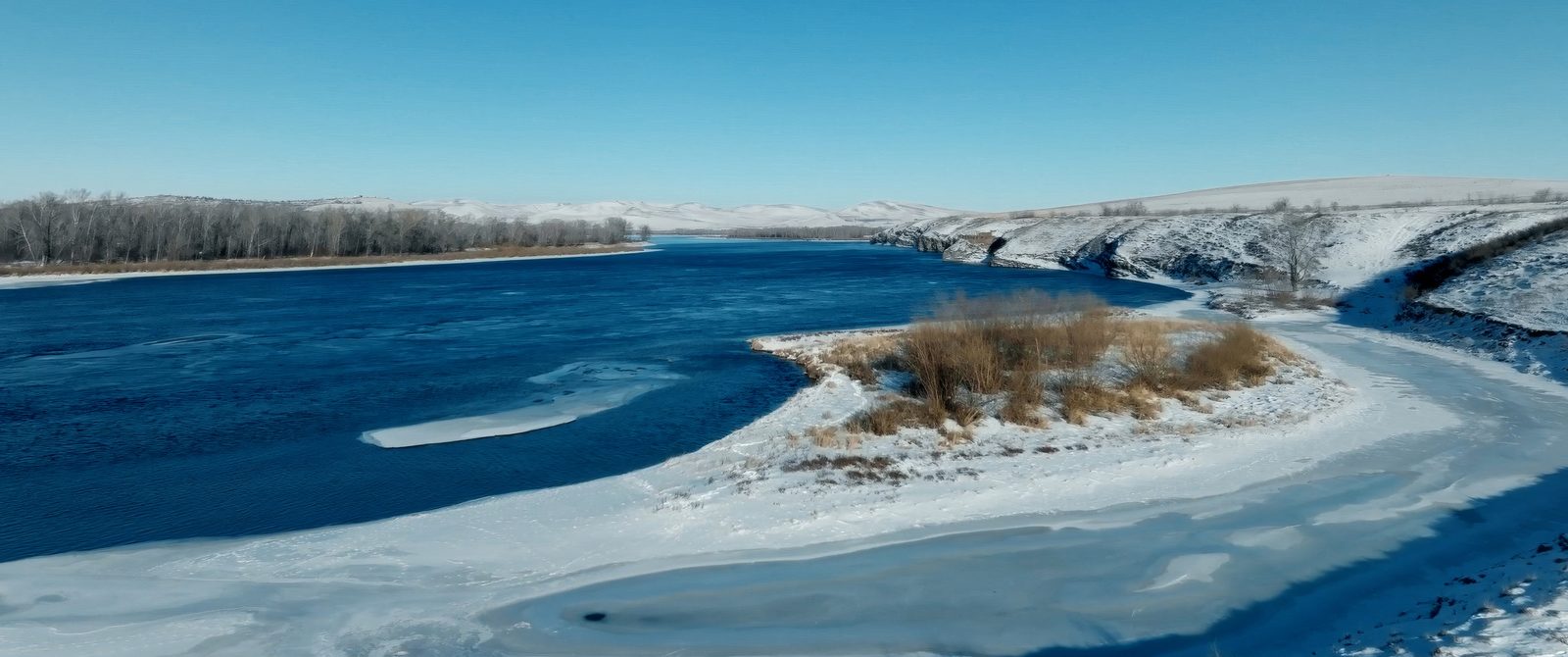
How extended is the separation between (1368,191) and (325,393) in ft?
303

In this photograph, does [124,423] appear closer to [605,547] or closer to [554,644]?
[605,547]

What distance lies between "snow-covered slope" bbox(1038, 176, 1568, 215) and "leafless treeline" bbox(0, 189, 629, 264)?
68305mm

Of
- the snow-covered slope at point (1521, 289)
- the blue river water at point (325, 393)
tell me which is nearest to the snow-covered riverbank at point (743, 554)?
the blue river water at point (325, 393)

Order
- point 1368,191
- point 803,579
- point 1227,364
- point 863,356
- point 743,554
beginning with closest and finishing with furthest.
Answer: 1. point 803,579
2. point 743,554
3. point 1227,364
4. point 863,356
5. point 1368,191

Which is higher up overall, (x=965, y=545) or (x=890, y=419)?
(x=890, y=419)

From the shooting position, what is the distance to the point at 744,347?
20.7m

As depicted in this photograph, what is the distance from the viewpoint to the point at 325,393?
15477 millimetres

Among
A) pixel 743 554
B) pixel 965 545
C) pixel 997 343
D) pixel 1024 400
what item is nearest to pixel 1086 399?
pixel 1024 400

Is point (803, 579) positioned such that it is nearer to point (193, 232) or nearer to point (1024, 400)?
point (1024, 400)

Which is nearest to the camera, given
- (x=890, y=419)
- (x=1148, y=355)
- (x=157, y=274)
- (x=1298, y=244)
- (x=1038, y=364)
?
(x=890, y=419)

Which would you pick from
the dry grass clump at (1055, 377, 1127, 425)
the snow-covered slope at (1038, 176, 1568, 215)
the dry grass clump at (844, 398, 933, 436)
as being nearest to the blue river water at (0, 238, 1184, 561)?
the dry grass clump at (844, 398, 933, 436)

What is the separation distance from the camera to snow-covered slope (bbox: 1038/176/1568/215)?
67875mm

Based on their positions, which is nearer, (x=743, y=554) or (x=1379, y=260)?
→ (x=743, y=554)

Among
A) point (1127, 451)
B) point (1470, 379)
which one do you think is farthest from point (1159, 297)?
point (1127, 451)
